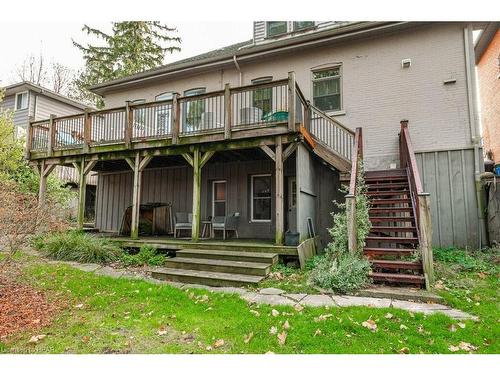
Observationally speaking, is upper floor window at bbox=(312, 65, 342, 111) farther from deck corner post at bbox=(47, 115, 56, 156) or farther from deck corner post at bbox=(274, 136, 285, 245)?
deck corner post at bbox=(47, 115, 56, 156)

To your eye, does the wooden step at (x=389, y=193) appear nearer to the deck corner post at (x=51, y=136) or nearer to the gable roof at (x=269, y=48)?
the gable roof at (x=269, y=48)

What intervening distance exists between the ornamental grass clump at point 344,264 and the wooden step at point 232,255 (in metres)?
1.03

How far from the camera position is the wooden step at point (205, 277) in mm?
5453

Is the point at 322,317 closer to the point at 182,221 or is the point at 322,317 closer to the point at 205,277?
the point at 205,277

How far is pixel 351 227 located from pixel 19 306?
5.31 m

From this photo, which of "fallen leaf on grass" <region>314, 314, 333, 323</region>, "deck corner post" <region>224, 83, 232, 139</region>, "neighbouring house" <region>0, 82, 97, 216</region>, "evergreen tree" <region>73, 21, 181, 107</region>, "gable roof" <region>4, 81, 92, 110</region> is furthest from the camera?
"evergreen tree" <region>73, 21, 181, 107</region>

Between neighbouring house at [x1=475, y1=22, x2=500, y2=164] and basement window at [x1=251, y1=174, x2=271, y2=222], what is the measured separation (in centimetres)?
812

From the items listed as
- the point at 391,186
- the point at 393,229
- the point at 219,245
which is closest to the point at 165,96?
the point at 219,245

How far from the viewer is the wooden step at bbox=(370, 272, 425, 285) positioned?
4.88 metres

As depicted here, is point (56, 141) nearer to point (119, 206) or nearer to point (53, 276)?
point (119, 206)

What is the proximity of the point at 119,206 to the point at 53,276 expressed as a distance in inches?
248

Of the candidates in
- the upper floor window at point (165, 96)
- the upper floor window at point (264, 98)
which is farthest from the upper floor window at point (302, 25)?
the upper floor window at point (165, 96)

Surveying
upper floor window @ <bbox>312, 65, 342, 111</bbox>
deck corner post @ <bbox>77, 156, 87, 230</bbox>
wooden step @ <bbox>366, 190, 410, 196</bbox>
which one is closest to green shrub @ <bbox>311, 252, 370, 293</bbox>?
wooden step @ <bbox>366, 190, 410, 196</bbox>

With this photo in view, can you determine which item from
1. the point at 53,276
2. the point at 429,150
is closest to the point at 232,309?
the point at 53,276
